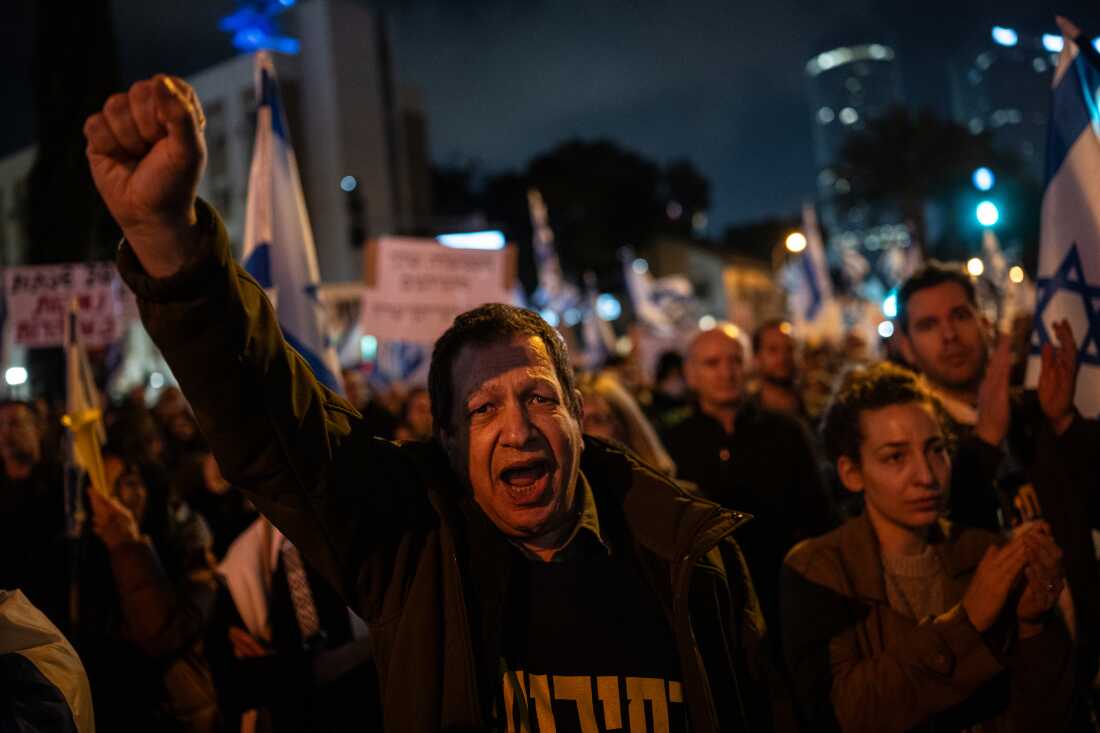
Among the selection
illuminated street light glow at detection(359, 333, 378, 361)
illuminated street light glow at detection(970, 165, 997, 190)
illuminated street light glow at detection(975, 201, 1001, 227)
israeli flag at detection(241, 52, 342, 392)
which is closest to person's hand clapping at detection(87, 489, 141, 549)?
israeli flag at detection(241, 52, 342, 392)

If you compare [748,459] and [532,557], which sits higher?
[532,557]

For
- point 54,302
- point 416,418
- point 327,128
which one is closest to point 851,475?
point 416,418

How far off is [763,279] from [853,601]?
72.3 m

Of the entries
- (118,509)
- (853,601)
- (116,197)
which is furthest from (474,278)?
(116,197)

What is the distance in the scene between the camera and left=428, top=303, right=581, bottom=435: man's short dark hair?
214 centimetres

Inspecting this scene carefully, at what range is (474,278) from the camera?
8391 millimetres

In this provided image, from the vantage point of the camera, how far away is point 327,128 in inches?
1827

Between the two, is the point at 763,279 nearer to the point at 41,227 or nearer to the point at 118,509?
the point at 41,227

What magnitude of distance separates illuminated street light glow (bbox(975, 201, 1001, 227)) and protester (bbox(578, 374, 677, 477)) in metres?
5.98

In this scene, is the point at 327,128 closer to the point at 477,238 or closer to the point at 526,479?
the point at 477,238

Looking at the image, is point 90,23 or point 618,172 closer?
point 90,23

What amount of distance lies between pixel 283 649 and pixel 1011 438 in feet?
9.31

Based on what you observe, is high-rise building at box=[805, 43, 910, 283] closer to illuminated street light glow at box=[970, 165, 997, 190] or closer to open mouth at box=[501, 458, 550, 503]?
illuminated street light glow at box=[970, 165, 997, 190]

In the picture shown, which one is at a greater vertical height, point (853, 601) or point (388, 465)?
point (388, 465)
